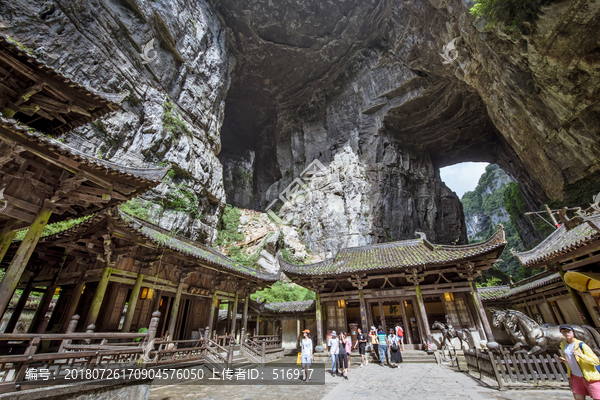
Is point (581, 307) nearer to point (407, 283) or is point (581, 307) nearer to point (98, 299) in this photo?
point (407, 283)

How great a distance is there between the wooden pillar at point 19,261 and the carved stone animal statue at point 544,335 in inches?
488

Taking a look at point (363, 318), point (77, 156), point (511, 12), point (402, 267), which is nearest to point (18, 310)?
point (77, 156)

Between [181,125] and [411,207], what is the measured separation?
28104 millimetres

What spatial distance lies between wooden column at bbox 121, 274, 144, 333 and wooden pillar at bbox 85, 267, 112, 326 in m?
0.86

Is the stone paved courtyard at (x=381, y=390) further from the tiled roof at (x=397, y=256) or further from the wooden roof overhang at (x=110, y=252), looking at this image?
the tiled roof at (x=397, y=256)

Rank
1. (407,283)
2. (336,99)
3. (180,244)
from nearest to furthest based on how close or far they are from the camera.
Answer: (180,244), (407,283), (336,99)

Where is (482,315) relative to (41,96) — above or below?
below

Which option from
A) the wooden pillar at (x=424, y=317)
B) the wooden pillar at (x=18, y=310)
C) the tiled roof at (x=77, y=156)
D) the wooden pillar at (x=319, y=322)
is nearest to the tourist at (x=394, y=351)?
the wooden pillar at (x=424, y=317)

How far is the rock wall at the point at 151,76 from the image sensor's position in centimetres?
1516

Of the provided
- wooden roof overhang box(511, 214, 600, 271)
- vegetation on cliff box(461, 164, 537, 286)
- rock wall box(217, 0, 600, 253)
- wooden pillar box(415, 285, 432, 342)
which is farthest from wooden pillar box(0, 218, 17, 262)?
vegetation on cliff box(461, 164, 537, 286)

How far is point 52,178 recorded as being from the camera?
602 centimetres

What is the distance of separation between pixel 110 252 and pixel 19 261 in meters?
2.69

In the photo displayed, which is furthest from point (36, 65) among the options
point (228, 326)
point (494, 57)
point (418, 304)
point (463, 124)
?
point (463, 124)

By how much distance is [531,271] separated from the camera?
2314 centimetres
